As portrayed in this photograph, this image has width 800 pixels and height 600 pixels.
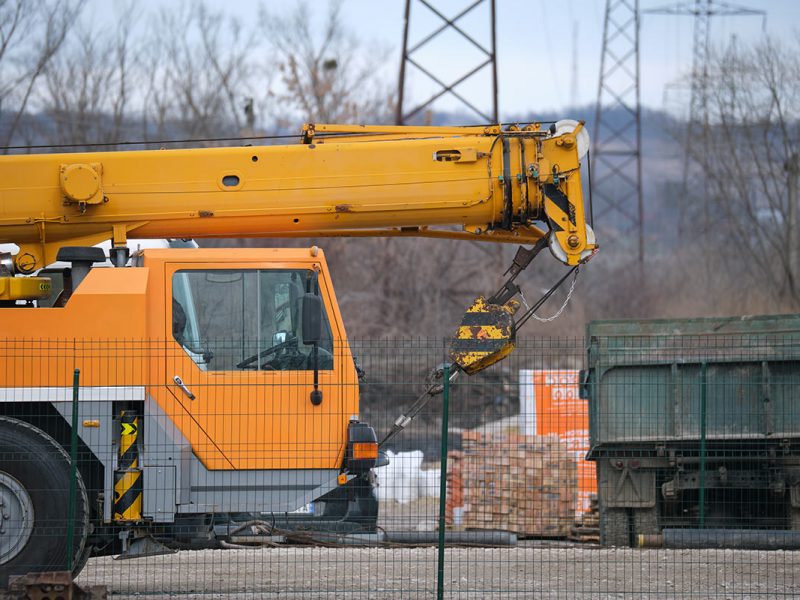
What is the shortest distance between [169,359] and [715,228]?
4277 centimetres

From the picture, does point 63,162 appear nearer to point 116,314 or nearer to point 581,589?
point 116,314

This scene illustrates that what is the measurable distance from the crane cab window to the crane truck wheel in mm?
1365

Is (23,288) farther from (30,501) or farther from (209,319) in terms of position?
(30,501)

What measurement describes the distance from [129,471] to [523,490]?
6.17m

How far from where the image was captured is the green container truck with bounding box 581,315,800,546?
12.8 metres

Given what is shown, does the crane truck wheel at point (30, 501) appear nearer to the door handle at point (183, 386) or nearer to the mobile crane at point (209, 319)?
the mobile crane at point (209, 319)

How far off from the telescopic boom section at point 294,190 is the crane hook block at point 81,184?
0.04 ft

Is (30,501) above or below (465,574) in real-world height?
above

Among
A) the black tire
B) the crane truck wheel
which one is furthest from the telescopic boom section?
the black tire

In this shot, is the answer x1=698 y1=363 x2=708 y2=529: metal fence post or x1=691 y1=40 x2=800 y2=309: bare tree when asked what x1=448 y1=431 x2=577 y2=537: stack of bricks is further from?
x1=691 y1=40 x2=800 y2=309: bare tree

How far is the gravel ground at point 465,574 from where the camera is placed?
10070 millimetres

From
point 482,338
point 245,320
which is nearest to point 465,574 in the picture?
point 482,338

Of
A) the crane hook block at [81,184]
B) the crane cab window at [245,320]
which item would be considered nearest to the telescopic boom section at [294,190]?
the crane hook block at [81,184]

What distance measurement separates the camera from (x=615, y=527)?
43.3 feet
